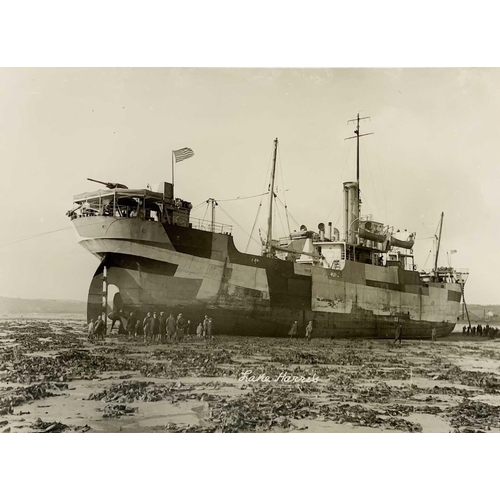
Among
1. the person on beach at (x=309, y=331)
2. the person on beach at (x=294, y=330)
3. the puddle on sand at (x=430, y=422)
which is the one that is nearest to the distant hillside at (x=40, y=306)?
the person on beach at (x=294, y=330)

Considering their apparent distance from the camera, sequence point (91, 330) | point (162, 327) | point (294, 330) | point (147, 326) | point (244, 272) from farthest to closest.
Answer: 1. point (294, 330)
2. point (244, 272)
3. point (162, 327)
4. point (147, 326)
5. point (91, 330)

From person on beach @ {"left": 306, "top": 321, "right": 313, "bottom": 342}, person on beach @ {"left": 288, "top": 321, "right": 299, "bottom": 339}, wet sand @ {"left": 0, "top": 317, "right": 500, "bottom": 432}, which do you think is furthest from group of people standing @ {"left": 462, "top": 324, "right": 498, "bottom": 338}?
person on beach @ {"left": 288, "top": 321, "right": 299, "bottom": 339}

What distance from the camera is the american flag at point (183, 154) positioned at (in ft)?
37.1

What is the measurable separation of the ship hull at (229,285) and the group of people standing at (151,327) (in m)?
0.23

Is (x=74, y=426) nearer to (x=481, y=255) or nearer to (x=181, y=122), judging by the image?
(x=181, y=122)

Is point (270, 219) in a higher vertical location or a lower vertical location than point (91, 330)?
higher

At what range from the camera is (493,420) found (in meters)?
10.3

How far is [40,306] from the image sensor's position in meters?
11.0

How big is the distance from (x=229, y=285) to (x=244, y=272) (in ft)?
2.43

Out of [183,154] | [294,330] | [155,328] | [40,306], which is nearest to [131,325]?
[155,328]

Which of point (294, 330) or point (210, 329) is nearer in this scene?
point (210, 329)

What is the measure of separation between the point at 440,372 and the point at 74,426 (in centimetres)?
878

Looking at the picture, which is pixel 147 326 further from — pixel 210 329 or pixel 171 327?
pixel 210 329

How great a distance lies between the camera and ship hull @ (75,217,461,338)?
40.4 ft
